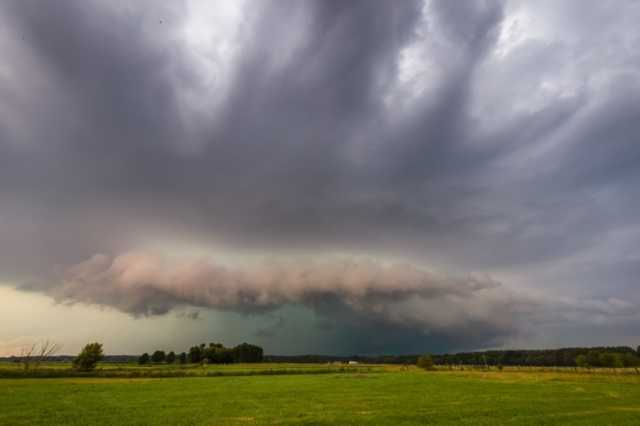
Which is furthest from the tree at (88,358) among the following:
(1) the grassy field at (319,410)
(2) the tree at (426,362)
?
(2) the tree at (426,362)

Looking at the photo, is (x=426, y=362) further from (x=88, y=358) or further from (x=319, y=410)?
(x=319, y=410)

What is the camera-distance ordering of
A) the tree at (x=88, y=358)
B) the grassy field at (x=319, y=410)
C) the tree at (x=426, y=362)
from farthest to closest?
the tree at (x=426, y=362), the tree at (x=88, y=358), the grassy field at (x=319, y=410)

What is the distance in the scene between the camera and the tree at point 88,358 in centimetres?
13412

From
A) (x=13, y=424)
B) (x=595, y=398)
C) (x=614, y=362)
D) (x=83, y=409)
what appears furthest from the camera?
(x=614, y=362)

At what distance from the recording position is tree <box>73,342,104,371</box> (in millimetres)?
134125

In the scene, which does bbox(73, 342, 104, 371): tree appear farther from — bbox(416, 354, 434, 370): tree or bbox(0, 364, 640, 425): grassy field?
bbox(416, 354, 434, 370): tree

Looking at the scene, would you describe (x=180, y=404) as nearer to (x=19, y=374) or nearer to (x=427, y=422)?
(x=427, y=422)

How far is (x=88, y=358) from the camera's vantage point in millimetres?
134375

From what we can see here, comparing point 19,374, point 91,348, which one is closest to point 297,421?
point 19,374

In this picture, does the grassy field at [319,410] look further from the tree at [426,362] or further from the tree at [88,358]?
the tree at [426,362]

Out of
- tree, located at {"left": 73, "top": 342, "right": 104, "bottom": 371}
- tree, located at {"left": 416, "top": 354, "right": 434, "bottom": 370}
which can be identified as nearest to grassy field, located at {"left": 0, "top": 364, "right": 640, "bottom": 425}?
tree, located at {"left": 73, "top": 342, "right": 104, "bottom": 371}

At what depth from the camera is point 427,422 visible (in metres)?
36.0

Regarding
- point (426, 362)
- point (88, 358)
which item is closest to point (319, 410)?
point (88, 358)

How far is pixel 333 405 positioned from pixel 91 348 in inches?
4567
